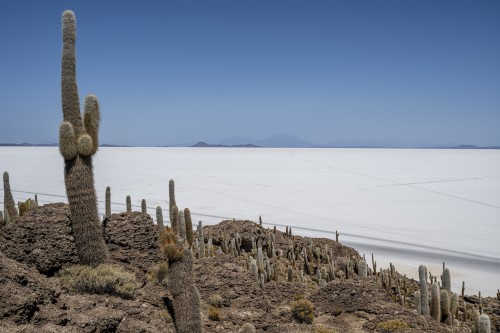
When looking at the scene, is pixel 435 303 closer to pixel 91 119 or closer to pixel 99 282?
pixel 99 282

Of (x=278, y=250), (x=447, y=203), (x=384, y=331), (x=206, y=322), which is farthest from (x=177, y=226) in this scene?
(x=447, y=203)

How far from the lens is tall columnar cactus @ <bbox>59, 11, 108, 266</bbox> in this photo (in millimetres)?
7527

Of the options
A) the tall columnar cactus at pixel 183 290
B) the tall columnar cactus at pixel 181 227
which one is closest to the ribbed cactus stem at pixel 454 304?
the tall columnar cactus at pixel 183 290

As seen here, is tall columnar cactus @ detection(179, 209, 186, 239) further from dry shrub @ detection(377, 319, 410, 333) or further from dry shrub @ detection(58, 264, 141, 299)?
dry shrub @ detection(377, 319, 410, 333)

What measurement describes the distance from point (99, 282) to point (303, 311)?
131 inches

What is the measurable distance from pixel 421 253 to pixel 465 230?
4670 millimetres

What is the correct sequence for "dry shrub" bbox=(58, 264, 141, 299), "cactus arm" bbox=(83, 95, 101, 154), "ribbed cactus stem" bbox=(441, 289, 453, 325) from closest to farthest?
"dry shrub" bbox=(58, 264, 141, 299)
"ribbed cactus stem" bbox=(441, 289, 453, 325)
"cactus arm" bbox=(83, 95, 101, 154)

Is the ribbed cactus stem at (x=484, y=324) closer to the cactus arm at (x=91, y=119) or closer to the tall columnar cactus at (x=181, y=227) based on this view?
the cactus arm at (x=91, y=119)

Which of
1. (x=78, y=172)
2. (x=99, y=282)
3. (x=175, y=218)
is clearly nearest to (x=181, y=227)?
(x=175, y=218)

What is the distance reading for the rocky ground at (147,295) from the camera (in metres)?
5.04

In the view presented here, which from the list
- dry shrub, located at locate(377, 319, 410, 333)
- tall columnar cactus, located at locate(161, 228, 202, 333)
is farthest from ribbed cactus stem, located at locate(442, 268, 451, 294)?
tall columnar cactus, located at locate(161, 228, 202, 333)

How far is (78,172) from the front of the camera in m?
7.55

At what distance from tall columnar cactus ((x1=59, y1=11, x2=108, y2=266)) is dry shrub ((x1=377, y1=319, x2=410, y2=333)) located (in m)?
4.94

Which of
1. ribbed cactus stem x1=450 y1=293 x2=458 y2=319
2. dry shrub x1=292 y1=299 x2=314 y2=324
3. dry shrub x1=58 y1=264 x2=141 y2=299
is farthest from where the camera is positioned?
ribbed cactus stem x1=450 y1=293 x2=458 y2=319
